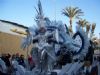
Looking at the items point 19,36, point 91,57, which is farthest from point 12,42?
point 91,57

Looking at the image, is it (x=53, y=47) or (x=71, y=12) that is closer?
(x=53, y=47)

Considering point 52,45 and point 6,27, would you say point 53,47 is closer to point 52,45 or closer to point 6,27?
point 52,45

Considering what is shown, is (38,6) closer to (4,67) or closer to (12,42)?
(4,67)

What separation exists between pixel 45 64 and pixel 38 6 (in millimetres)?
2272

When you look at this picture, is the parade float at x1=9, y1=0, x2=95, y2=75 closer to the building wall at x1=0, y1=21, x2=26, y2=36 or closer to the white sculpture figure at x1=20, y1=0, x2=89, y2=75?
the white sculpture figure at x1=20, y1=0, x2=89, y2=75

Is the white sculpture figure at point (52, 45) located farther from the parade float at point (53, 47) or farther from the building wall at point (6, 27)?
the building wall at point (6, 27)

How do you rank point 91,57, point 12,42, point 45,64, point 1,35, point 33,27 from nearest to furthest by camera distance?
point 45,64 < point 33,27 < point 91,57 < point 1,35 < point 12,42

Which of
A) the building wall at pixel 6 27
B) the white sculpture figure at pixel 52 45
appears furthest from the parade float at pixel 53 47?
the building wall at pixel 6 27

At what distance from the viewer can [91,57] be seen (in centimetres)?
1355

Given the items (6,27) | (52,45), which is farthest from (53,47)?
(6,27)

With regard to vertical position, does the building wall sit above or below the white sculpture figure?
above

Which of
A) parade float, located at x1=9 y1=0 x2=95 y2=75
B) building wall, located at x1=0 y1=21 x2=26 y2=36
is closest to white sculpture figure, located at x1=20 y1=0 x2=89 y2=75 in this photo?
parade float, located at x1=9 y1=0 x2=95 y2=75

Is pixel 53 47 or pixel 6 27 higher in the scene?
pixel 6 27

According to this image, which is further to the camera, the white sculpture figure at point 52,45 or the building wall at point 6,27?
the building wall at point 6,27
